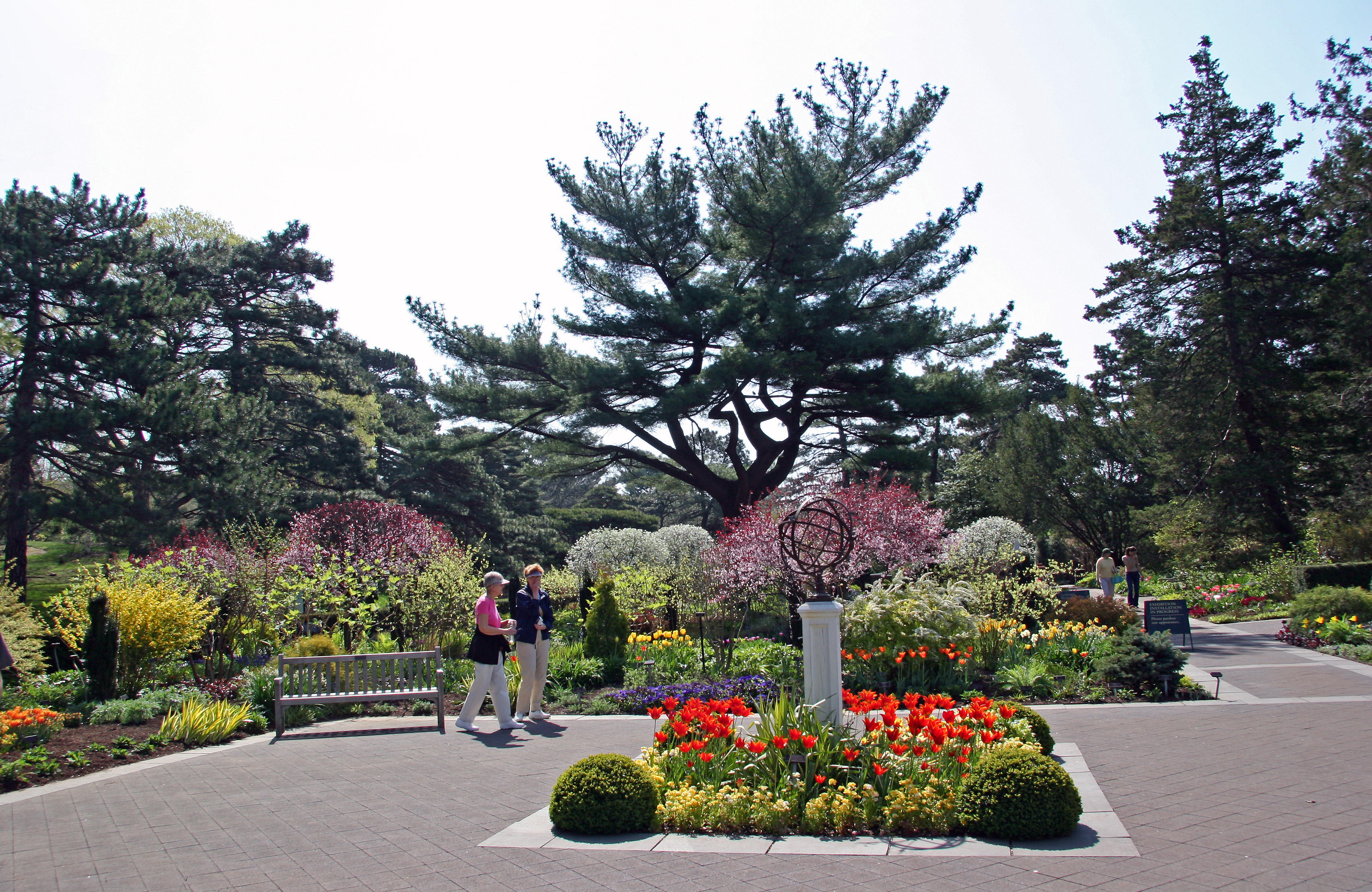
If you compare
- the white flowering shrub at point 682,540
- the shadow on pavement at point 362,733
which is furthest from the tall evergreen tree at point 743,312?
the shadow on pavement at point 362,733

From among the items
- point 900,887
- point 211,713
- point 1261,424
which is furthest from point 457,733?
point 1261,424

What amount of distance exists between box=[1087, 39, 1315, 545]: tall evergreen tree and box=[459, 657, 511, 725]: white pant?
22.2 meters

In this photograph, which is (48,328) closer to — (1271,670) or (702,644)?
(702,644)

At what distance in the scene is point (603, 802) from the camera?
4793mm

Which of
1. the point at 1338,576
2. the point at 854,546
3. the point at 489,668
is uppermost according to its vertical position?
the point at 854,546

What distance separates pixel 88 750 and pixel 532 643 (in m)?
3.91

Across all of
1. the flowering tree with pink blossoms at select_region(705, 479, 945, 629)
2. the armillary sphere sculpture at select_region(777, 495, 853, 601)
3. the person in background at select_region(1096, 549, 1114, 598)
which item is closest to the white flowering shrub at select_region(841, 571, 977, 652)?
the armillary sphere sculpture at select_region(777, 495, 853, 601)

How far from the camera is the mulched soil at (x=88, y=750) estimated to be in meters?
6.44

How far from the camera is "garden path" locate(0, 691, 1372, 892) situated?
13.2 ft

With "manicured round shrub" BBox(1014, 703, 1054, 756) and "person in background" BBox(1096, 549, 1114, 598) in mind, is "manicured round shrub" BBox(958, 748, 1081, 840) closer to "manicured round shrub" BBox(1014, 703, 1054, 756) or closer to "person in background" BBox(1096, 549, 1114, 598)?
"manicured round shrub" BBox(1014, 703, 1054, 756)

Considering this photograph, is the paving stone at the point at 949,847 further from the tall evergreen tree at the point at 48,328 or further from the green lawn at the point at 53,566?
the green lawn at the point at 53,566

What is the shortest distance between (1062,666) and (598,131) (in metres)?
20.7

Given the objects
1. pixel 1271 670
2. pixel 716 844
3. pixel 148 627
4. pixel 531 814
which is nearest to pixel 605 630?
pixel 148 627

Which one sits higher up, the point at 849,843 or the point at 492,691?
the point at 492,691
